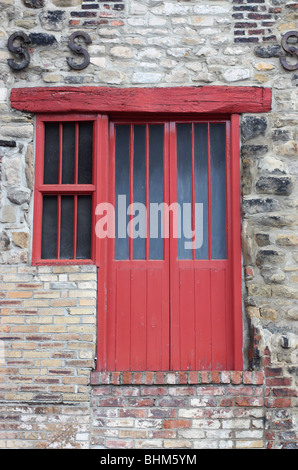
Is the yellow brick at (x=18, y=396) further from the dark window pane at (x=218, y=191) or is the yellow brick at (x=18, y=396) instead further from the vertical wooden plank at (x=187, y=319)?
the dark window pane at (x=218, y=191)

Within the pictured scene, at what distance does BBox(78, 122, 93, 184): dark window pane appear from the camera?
18.0 ft

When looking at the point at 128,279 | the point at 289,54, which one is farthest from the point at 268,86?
the point at 128,279

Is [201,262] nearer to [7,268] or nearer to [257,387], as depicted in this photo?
[257,387]

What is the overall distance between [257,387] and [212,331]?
1.98ft

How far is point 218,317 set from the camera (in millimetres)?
5367

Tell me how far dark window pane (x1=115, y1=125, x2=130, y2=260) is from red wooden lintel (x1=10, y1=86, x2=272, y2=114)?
0.85ft

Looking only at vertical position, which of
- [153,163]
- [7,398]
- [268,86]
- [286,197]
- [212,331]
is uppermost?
[268,86]

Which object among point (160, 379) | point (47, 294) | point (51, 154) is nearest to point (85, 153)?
point (51, 154)

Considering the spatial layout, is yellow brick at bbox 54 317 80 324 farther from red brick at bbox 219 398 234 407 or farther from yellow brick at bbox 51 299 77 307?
red brick at bbox 219 398 234 407

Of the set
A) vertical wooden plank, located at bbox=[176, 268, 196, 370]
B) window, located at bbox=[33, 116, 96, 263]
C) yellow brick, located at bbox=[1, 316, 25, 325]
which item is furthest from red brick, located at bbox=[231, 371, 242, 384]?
yellow brick, located at bbox=[1, 316, 25, 325]

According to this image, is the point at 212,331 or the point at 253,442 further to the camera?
the point at 212,331

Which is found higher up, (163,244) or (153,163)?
(153,163)

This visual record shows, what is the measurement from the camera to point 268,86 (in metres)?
5.54

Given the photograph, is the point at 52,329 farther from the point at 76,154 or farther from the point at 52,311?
the point at 76,154
